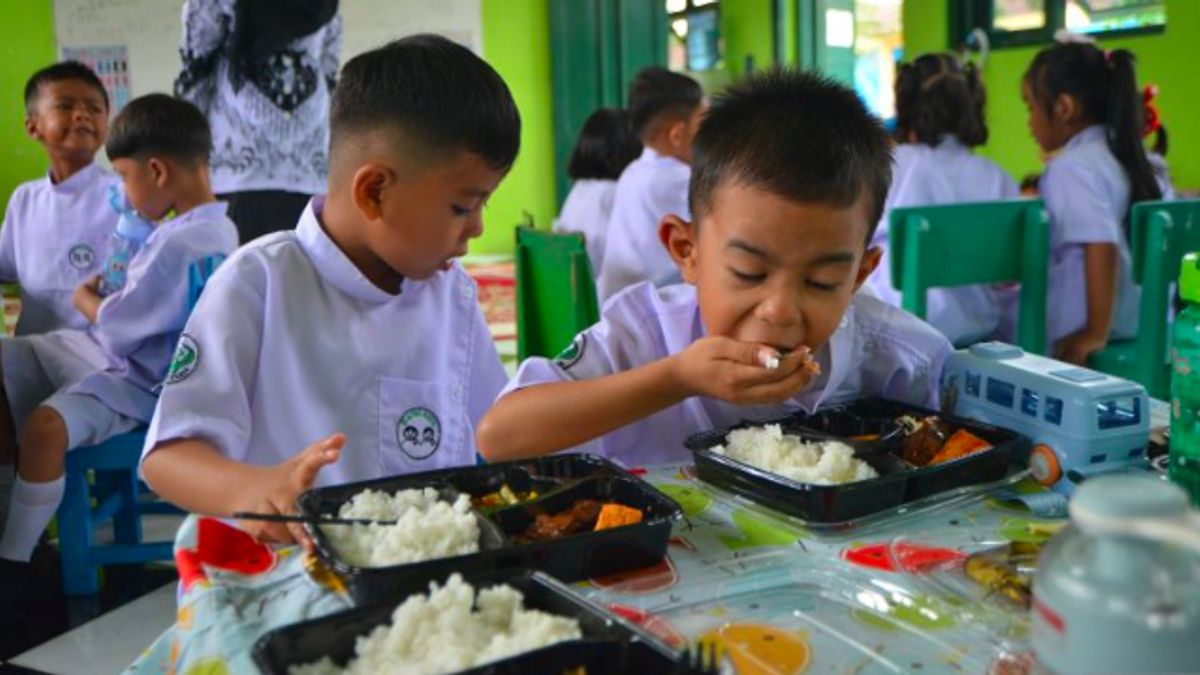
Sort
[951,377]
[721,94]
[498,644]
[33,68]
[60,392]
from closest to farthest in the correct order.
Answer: [498,644]
[951,377]
[721,94]
[60,392]
[33,68]

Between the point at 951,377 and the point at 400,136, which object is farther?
the point at 400,136

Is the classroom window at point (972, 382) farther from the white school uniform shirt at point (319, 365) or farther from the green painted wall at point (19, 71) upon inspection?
the green painted wall at point (19, 71)

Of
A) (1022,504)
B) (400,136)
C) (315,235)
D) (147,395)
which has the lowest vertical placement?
(147,395)

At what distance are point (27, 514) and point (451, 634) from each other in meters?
2.40

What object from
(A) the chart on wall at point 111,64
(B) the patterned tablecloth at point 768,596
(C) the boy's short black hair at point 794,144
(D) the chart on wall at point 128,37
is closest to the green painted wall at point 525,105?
(D) the chart on wall at point 128,37

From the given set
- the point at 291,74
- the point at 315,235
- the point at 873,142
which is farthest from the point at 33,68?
the point at 873,142

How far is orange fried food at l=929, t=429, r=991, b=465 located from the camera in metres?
1.12

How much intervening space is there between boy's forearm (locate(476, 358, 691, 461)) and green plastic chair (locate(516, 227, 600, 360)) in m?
1.08

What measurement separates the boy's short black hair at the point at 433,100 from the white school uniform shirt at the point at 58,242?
231 centimetres

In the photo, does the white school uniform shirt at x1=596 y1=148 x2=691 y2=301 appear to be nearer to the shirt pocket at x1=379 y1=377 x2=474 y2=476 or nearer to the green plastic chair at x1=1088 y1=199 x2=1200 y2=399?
the green plastic chair at x1=1088 y1=199 x2=1200 y2=399

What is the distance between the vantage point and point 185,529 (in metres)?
0.98

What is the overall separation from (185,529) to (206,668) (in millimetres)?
261

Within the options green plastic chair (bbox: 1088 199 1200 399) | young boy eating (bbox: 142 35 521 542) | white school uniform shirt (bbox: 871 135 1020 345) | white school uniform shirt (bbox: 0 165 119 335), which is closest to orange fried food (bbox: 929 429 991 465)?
young boy eating (bbox: 142 35 521 542)

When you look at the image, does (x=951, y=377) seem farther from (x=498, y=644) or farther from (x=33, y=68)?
(x=33, y=68)
